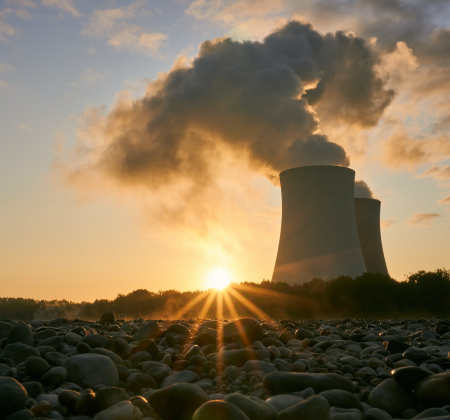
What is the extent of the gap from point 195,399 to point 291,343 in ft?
5.44

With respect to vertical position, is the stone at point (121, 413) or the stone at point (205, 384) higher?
the stone at point (121, 413)

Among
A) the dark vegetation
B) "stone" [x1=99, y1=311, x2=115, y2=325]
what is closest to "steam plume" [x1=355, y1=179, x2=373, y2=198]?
the dark vegetation

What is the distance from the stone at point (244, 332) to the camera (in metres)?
2.73

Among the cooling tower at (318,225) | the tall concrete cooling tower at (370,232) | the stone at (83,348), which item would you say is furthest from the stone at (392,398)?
the tall concrete cooling tower at (370,232)

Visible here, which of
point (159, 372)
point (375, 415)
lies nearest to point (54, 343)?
point (159, 372)

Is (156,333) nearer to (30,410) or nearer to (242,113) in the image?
(30,410)

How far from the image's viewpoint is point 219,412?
1156 mm

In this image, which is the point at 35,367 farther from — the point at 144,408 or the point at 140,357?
the point at 144,408

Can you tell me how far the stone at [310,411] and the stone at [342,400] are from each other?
27 centimetres

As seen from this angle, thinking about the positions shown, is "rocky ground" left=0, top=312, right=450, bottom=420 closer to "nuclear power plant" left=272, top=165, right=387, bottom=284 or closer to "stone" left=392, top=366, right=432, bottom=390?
"stone" left=392, top=366, right=432, bottom=390

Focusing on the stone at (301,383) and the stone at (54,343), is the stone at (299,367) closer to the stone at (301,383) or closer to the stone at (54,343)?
the stone at (301,383)

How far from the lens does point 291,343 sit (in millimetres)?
2926

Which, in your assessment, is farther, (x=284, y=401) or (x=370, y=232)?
(x=370, y=232)

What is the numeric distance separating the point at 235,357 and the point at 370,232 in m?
13.4
